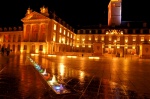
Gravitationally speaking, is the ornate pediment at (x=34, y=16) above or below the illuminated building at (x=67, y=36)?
above

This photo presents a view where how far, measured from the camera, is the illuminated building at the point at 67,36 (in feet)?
199

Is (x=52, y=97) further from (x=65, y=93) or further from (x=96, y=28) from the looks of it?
(x=96, y=28)

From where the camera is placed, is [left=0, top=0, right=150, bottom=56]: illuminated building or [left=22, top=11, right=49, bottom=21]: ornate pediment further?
[left=22, top=11, right=49, bottom=21]: ornate pediment

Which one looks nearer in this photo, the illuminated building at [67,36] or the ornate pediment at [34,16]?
the illuminated building at [67,36]

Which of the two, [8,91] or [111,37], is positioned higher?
[111,37]

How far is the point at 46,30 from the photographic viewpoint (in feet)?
198

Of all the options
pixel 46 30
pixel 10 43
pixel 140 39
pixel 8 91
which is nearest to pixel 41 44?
pixel 46 30

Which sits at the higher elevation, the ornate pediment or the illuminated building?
the ornate pediment

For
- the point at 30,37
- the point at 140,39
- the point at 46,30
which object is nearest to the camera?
the point at 46,30

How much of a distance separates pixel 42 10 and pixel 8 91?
59214 mm

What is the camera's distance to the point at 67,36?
73.7 metres

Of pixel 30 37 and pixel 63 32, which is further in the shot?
pixel 63 32

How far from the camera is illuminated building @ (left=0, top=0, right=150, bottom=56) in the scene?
60656 mm

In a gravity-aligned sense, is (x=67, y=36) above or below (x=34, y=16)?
below
